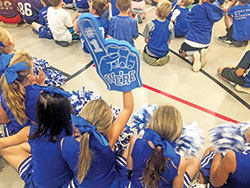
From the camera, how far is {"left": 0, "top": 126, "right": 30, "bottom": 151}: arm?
5.15 feet

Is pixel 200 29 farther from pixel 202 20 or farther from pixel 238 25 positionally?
pixel 238 25

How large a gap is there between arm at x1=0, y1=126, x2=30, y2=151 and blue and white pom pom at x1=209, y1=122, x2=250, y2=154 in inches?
47.3

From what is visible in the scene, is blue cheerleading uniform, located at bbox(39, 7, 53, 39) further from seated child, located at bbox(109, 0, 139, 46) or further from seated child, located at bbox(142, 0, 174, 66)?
seated child, located at bbox(142, 0, 174, 66)

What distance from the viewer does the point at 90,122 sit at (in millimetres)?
1278

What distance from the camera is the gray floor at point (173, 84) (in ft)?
8.21

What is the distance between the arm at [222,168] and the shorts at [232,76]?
171 cm

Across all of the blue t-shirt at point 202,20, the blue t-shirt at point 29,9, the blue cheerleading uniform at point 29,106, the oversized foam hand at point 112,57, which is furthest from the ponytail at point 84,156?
the blue t-shirt at point 29,9

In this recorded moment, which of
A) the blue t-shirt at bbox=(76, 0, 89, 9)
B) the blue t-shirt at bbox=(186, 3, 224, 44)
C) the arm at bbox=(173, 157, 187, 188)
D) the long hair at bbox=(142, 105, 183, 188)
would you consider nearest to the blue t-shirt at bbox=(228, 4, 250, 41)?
the blue t-shirt at bbox=(186, 3, 224, 44)

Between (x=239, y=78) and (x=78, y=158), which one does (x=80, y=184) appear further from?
(x=239, y=78)

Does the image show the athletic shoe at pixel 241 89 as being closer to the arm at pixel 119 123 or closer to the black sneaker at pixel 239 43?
the black sneaker at pixel 239 43

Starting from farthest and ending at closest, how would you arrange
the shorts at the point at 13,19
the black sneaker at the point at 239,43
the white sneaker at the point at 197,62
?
1. the shorts at the point at 13,19
2. the black sneaker at the point at 239,43
3. the white sneaker at the point at 197,62

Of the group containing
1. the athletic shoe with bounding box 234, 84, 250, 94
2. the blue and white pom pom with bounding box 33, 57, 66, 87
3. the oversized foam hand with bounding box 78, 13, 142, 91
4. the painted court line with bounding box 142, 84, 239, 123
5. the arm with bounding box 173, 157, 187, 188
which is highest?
the oversized foam hand with bounding box 78, 13, 142, 91

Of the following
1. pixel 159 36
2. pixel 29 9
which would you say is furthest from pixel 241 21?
pixel 29 9

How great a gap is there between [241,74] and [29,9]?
A: 3367 millimetres
